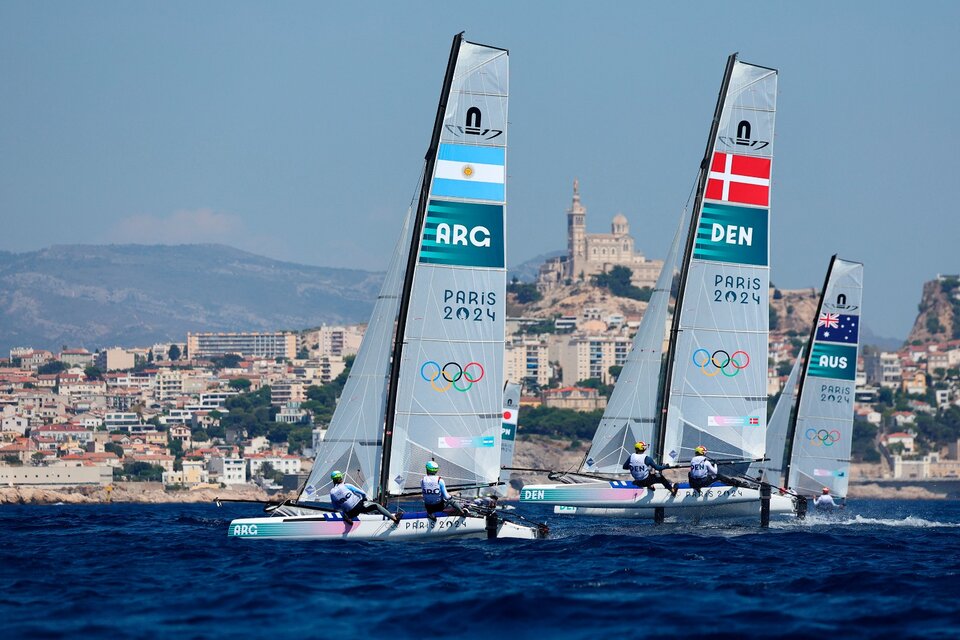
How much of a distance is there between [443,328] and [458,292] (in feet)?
2.16

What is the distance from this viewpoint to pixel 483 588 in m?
21.2

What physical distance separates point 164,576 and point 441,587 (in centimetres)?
411

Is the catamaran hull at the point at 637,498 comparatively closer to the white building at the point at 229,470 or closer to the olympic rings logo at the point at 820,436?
the olympic rings logo at the point at 820,436

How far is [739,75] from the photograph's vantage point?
33.7 m

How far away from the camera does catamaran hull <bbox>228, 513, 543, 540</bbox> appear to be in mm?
26000

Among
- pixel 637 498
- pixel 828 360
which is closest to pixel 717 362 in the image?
pixel 637 498

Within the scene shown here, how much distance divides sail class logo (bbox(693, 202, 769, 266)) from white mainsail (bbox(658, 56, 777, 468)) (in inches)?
0.8

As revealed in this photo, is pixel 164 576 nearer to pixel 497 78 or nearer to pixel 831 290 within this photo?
pixel 497 78

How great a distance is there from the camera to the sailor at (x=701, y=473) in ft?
104

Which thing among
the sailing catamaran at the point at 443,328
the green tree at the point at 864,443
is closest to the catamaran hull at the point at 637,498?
the sailing catamaran at the point at 443,328

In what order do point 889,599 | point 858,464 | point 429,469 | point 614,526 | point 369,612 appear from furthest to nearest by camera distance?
point 858,464, point 614,526, point 429,469, point 889,599, point 369,612

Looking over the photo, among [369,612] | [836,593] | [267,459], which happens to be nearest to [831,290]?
[836,593]

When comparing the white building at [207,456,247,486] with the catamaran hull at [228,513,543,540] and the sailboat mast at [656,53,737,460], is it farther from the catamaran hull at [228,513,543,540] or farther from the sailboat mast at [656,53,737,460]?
the catamaran hull at [228,513,543,540]

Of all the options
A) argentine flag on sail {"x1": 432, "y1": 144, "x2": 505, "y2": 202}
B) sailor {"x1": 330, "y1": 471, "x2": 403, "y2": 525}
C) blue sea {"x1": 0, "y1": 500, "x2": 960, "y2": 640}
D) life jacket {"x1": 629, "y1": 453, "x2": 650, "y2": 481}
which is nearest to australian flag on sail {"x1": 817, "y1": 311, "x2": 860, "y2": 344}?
life jacket {"x1": 629, "y1": 453, "x2": 650, "y2": 481}
